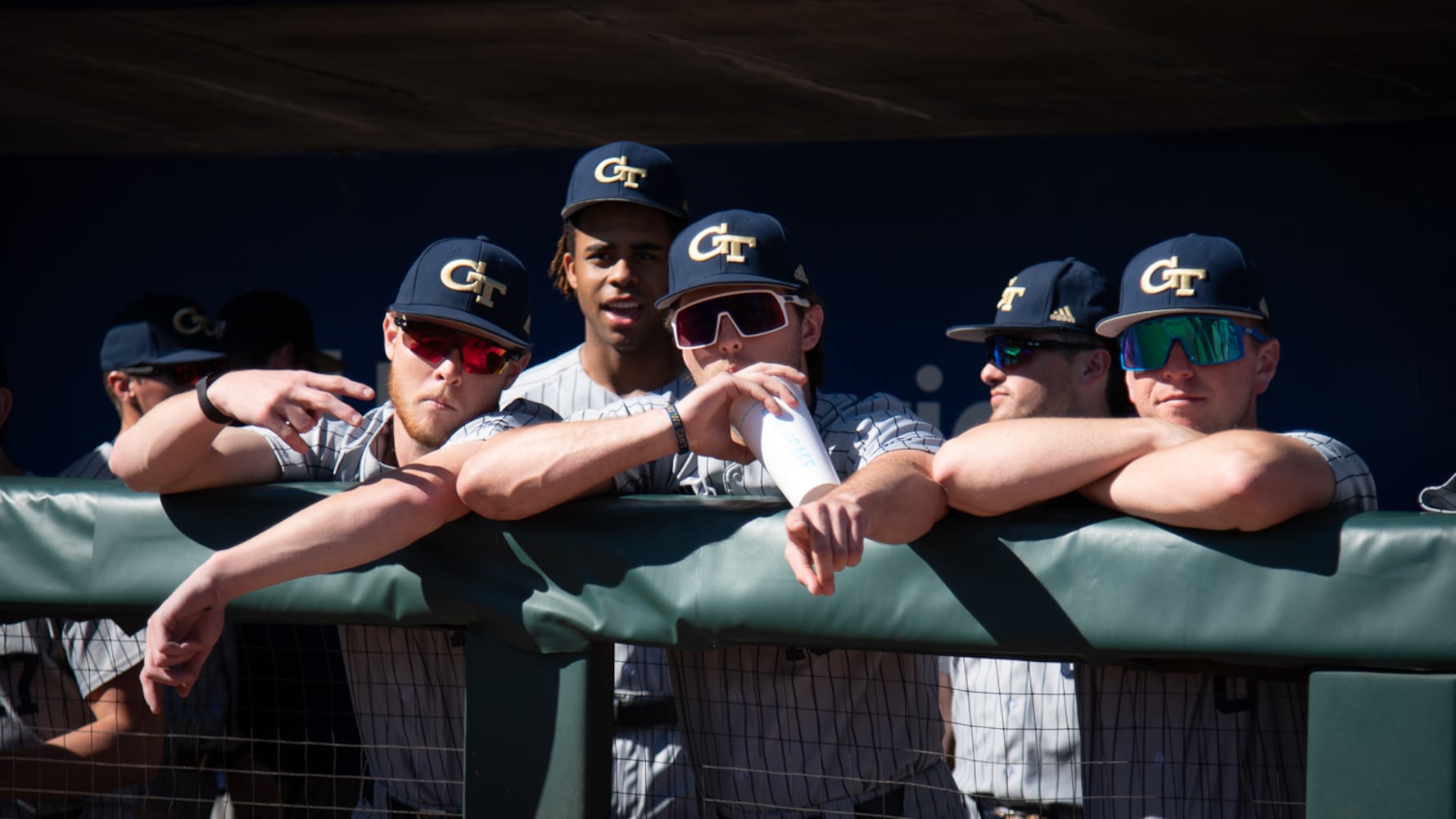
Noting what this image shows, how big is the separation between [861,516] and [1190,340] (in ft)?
2.39

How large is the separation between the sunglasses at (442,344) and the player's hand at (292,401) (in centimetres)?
34

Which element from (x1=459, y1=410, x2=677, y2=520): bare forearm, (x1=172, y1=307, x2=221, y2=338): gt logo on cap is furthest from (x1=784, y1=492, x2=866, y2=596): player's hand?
(x1=172, y1=307, x2=221, y2=338): gt logo on cap

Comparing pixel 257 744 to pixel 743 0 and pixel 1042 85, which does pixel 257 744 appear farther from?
pixel 1042 85

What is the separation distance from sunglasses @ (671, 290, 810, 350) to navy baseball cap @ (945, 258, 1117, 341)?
0.81 metres

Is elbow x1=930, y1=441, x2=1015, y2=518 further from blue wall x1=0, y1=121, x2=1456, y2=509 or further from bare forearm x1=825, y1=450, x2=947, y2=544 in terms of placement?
blue wall x1=0, y1=121, x2=1456, y2=509

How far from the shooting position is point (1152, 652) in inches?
55.8

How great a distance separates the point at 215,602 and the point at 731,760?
0.65 metres

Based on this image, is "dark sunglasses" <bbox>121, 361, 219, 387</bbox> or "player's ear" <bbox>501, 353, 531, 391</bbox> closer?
"player's ear" <bbox>501, 353, 531, 391</bbox>

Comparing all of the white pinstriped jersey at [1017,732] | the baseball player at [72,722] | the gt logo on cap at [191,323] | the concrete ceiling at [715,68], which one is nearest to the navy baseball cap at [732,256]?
the white pinstriped jersey at [1017,732]

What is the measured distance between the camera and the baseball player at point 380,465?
160 cm

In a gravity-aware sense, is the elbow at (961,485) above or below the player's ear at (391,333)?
below

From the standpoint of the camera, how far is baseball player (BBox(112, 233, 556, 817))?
5.26ft

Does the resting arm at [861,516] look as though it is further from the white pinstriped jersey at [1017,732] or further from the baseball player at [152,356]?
the baseball player at [152,356]

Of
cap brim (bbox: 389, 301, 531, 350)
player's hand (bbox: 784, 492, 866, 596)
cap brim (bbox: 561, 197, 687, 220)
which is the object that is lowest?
player's hand (bbox: 784, 492, 866, 596)
